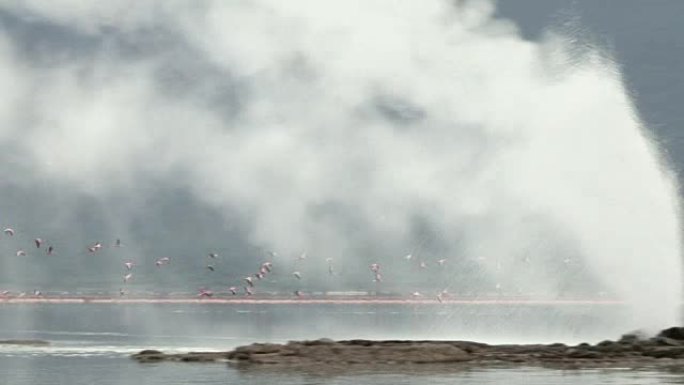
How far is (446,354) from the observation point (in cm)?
9388

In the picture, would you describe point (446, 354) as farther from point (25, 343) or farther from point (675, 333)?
point (25, 343)

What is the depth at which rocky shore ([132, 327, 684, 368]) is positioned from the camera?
293 feet

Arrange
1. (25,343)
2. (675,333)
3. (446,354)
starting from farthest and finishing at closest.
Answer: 1. (25,343)
2. (675,333)
3. (446,354)

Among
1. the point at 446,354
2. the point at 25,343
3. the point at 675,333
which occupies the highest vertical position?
the point at 25,343

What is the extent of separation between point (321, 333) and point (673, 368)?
79.2 m

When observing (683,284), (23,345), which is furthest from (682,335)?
(23,345)

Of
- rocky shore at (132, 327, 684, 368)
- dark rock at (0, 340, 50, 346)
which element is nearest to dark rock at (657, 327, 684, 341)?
rocky shore at (132, 327, 684, 368)

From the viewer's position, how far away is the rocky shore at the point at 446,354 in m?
89.3

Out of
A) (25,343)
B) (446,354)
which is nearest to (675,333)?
(446,354)

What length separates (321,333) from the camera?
156000 millimetres

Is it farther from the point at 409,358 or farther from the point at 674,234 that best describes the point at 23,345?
the point at 674,234

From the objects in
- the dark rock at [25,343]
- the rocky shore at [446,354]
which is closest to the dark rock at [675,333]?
the rocky shore at [446,354]

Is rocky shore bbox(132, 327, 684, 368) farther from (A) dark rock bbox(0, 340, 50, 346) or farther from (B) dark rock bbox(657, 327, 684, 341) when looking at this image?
(A) dark rock bbox(0, 340, 50, 346)

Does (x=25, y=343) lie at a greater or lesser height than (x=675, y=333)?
greater
